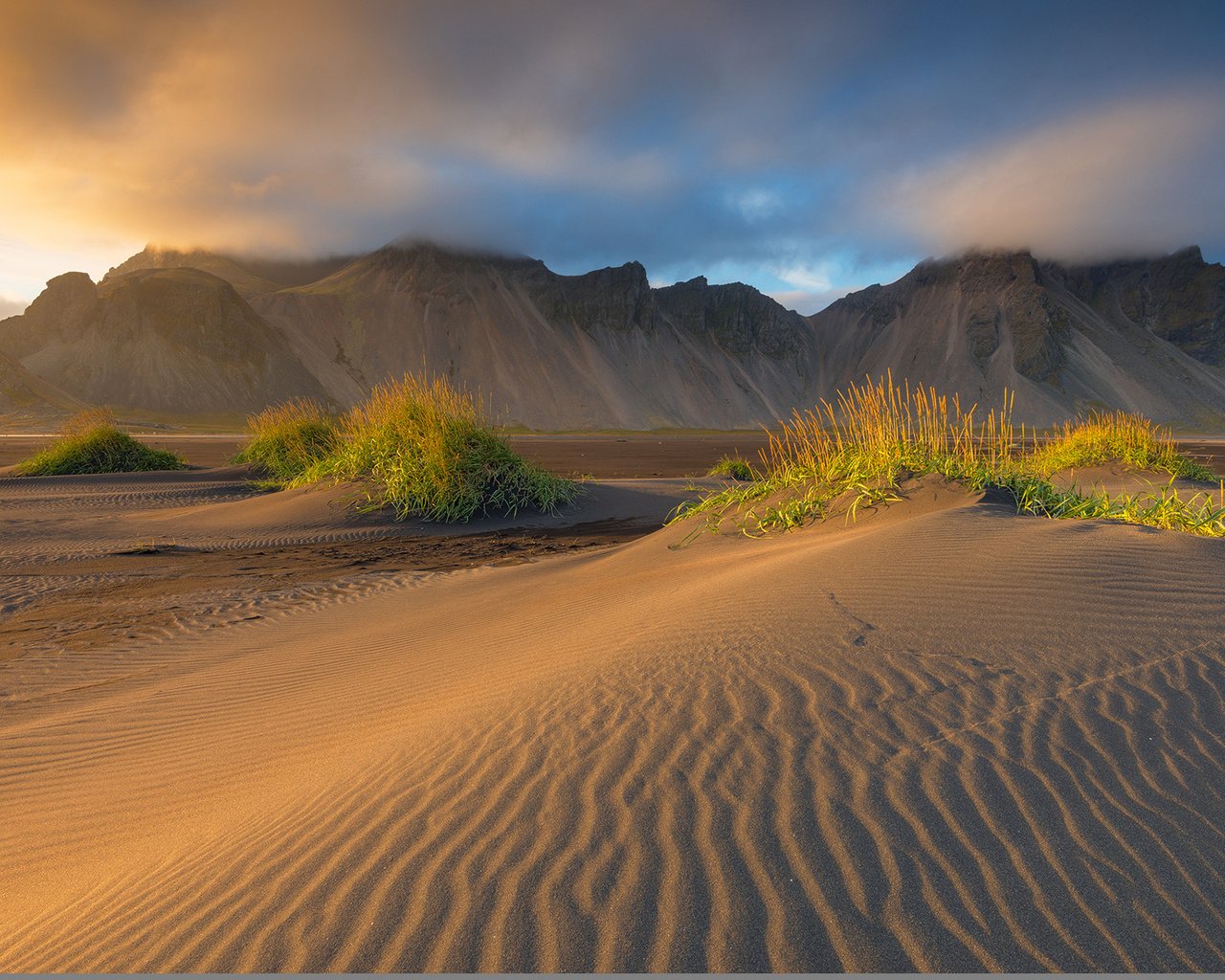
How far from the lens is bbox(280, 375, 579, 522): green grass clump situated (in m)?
12.4

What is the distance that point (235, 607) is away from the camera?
6984 millimetres

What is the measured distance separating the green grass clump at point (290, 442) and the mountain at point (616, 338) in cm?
4689

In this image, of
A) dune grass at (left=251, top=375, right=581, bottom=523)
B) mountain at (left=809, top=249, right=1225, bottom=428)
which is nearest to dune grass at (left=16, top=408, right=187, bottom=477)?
dune grass at (left=251, top=375, right=581, bottom=523)

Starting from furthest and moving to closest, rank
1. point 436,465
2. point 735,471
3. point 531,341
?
1. point 531,341
2. point 735,471
3. point 436,465

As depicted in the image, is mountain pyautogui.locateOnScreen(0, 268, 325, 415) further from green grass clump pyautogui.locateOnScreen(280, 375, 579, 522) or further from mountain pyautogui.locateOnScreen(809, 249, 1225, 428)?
mountain pyautogui.locateOnScreen(809, 249, 1225, 428)

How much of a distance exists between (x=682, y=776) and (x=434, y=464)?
1070 centimetres

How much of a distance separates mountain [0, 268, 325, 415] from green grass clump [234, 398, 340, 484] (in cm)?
5413

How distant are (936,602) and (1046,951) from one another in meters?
2.45

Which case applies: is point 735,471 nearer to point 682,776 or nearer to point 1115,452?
point 1115,452

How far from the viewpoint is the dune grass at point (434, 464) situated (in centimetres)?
1238

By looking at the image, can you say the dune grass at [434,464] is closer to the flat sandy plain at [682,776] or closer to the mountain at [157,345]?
the flat sandy plain at [682,776]

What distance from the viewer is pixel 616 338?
88000 millimetres

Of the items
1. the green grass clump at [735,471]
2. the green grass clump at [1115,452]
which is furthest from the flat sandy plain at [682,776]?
the green grass clump at [735,471]

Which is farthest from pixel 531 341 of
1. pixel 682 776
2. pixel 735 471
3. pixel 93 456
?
pixel 682 776
